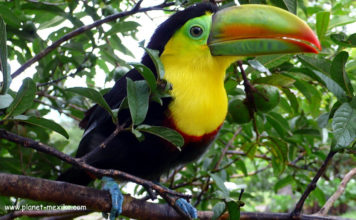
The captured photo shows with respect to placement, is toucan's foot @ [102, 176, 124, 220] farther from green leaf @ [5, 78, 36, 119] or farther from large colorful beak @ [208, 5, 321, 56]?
large colorful beak @ [208, 5, 321, 56]

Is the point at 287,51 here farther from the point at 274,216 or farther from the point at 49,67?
the point at 49,67

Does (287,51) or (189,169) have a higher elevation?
(287,51)

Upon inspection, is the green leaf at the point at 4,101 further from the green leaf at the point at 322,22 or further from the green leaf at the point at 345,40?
the green leaf at the point at 322,22

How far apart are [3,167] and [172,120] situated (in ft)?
3.26

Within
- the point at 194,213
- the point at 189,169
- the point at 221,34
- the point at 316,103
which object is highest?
the point at 221,34

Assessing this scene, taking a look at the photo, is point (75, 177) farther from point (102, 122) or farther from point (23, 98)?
point (23, 98)

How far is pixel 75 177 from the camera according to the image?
204cm

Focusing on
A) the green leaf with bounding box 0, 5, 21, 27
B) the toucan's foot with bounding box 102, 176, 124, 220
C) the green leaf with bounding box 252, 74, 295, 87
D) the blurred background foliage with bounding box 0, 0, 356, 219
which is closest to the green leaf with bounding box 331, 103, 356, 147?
the blurred background foliage with bounding box 0, 0, 356, 219

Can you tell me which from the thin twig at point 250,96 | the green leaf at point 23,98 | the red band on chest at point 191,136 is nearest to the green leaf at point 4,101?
the green leaf at point 23,98

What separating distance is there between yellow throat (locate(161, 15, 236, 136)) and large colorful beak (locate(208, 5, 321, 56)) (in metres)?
0.07

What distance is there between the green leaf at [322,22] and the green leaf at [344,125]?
689 millimetres

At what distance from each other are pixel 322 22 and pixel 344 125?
2.59ft

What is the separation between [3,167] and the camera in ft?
6.57

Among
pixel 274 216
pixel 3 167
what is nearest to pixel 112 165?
pixel 3 167
